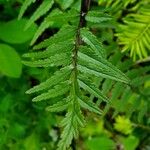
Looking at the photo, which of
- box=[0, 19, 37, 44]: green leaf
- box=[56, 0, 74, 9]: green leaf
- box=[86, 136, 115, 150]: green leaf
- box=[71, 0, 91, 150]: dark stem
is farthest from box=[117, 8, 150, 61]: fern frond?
box=[86, 136, 115, 150]: green leaf

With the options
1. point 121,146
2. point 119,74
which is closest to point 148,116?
point 121,146

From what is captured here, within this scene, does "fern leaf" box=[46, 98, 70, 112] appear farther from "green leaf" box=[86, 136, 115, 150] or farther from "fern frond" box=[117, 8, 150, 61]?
"green leaf" box=[86, 136, 115, 150]

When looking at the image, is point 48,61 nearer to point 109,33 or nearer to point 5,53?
point 5,53

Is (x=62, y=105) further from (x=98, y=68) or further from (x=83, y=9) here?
(x=83, y=9)

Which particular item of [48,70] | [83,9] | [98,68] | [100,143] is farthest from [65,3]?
[100,143]

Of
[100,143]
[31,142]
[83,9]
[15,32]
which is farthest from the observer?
[100,143]

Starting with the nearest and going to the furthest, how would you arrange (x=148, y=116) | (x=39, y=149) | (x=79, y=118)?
(x=79, y=118)
(x=39, y=149)
(x=148, y=116)
